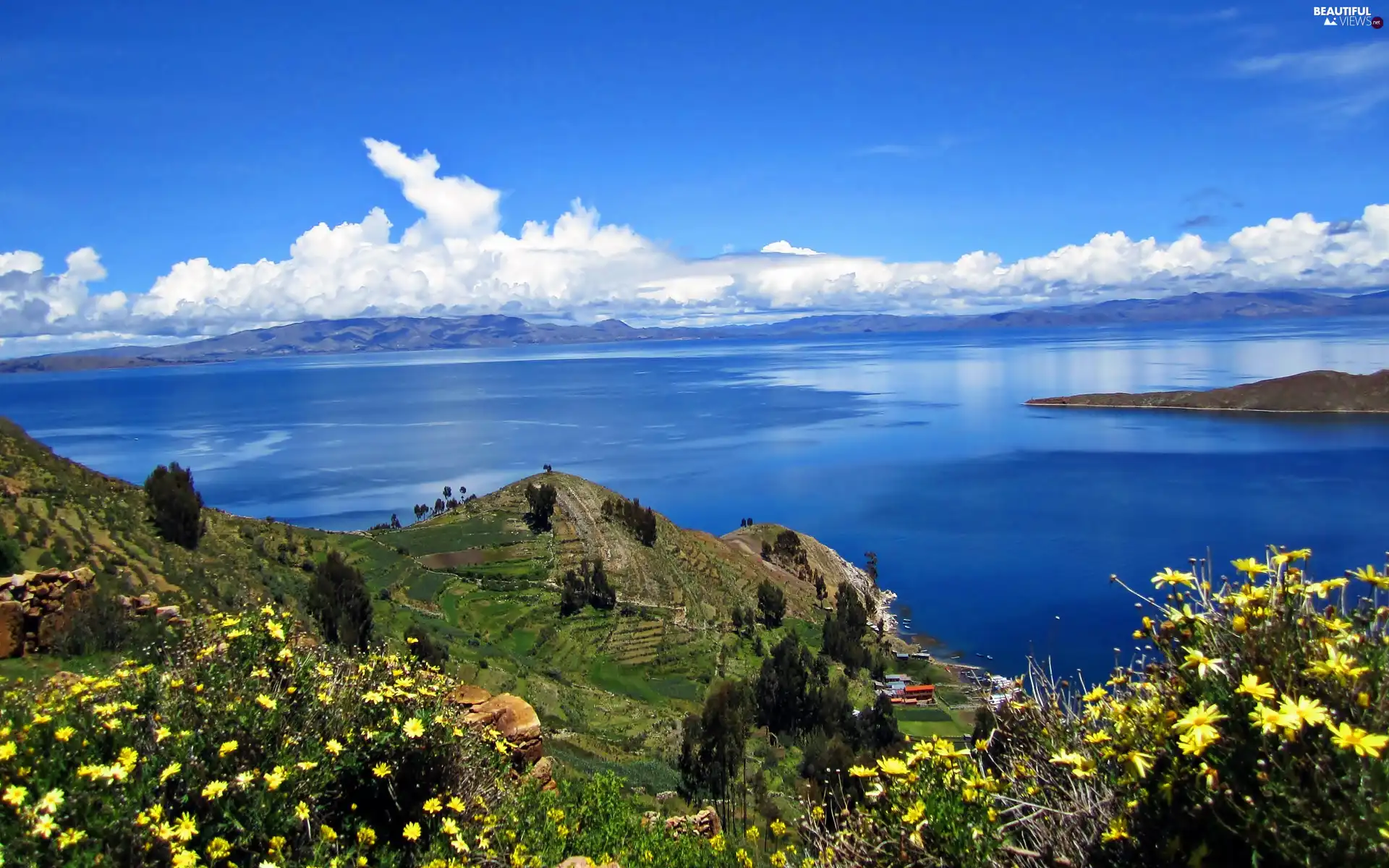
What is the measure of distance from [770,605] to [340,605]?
1128 inches

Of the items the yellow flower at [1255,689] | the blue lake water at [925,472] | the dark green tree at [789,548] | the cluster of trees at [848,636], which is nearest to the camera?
the yellow flower at [1255,689]

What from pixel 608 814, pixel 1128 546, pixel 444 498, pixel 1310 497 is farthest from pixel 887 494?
pixel 608 814

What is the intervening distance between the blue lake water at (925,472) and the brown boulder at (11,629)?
3629cm

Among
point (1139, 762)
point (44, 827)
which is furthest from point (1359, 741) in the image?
point (44, 827)

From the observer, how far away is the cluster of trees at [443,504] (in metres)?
66.4

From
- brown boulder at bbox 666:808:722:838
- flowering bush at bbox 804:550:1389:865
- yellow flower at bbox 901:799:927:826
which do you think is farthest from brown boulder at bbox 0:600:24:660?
yellow flower at bbox 901:799:927:826

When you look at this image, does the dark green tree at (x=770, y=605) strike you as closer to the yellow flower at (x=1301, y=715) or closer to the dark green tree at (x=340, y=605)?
the dark green tree at (x=340, y=605)

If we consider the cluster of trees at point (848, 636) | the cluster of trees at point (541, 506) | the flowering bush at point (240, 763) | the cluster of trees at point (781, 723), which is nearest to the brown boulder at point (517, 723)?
the flowering bush at point (240, 763)

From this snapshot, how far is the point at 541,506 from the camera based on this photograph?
5538cm

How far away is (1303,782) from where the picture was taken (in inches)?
109

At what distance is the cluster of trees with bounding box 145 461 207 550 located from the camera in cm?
2483

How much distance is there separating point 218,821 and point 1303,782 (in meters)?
4.66

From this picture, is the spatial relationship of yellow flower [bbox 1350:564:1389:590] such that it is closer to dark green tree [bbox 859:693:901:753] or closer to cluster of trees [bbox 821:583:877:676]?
dark green tree [bbox 859:693:901:753]

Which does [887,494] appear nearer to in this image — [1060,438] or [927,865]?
[1060,438]
